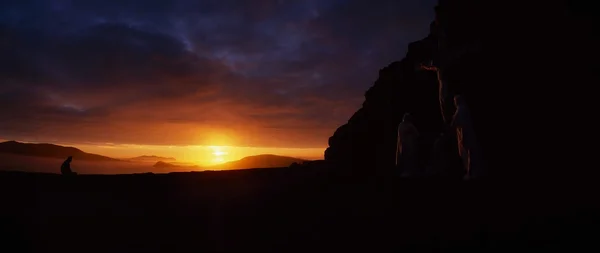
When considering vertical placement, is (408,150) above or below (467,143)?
below

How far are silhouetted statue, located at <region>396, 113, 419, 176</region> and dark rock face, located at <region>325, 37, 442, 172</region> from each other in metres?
16.8

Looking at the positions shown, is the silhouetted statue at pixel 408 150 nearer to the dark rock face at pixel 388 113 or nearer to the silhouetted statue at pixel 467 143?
the silhouetted statue at pixel 467 143

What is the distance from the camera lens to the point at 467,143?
11.3m

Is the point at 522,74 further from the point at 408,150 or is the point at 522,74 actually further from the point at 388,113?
the point at 388,113

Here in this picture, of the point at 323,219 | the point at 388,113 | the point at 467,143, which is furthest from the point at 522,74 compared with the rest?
the point at 388,113

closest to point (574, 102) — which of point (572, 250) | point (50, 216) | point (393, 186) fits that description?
point (393, 186)

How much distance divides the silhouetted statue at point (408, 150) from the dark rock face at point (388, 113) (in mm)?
16796

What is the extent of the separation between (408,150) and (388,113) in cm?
2503

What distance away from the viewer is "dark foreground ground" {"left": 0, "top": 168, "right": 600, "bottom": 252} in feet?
16.7

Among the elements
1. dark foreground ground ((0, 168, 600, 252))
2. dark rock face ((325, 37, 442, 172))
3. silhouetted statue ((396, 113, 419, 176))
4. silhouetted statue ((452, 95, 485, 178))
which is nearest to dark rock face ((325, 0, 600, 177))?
silhouetted statue ((452, 95, 485, 178))

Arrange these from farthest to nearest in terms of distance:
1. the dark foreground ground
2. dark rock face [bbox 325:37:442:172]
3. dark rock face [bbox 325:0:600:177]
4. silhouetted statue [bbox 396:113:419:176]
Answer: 1. dark rock face [bbox 325:37:442:172]
2. dark rock face [bbox 325:0:600:177]
3. silhouetted statue [bbox 396:113:419:176]
4. the dark foreground ground

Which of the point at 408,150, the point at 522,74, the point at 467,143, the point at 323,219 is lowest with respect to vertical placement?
the point at 323,219

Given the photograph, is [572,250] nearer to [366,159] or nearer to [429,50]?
[366,159]

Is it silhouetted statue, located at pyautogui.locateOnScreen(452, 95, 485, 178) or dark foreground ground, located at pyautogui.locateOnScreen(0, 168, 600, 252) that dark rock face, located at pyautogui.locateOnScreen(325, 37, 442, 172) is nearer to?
silhouetted statue, located at pyautogui.locateOnScreen(452, 95, 485, 178)
